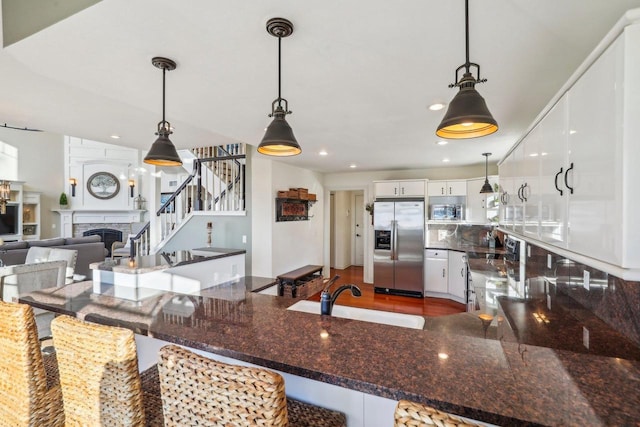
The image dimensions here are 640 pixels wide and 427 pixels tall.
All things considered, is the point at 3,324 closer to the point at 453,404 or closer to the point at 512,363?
the point at 453,404

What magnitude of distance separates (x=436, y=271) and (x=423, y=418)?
5.22 m

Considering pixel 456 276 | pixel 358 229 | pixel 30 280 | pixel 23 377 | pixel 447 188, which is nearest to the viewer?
pixel 23 377

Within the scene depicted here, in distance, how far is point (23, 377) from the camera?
4.20ft

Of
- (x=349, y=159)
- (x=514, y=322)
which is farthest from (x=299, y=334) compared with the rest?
(x=349, y=159)

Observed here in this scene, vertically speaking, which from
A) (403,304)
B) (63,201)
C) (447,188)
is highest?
(447,188)

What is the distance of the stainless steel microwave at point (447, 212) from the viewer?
546 centimetres

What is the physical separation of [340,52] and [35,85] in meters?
2.60

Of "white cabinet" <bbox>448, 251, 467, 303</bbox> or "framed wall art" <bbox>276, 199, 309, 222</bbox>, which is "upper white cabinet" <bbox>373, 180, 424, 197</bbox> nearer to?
"white cabinet" <bbox>448, 251, 467, 303</bbox>

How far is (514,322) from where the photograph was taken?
177 centimetres

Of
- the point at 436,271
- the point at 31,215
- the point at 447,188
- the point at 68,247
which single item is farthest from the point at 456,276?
the point at 31,215

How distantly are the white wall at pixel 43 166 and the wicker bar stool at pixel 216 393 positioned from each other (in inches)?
423

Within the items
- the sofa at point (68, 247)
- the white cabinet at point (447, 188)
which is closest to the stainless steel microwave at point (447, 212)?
the white cabinet at point (447, 188)

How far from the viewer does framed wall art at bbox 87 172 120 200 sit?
954cm

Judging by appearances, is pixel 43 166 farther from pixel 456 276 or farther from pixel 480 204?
pixel 480 204
